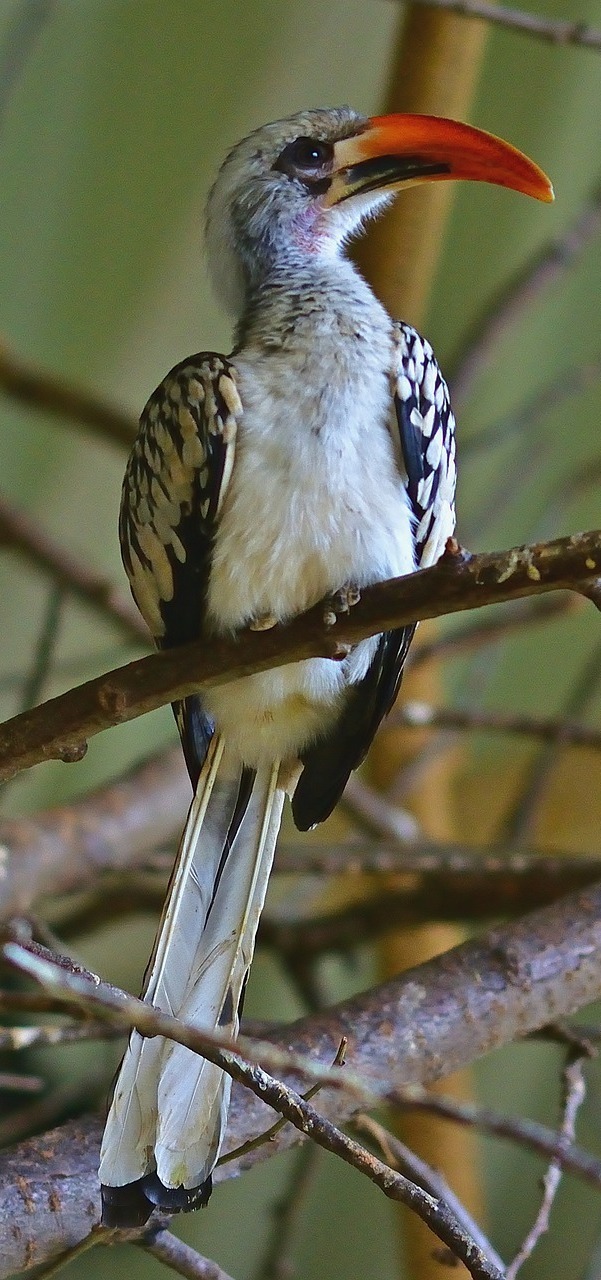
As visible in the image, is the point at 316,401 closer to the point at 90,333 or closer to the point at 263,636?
the point at 263,636

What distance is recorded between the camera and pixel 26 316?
2.43m

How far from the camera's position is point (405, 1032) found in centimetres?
119

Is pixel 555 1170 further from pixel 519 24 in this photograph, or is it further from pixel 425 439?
pixel 519 24

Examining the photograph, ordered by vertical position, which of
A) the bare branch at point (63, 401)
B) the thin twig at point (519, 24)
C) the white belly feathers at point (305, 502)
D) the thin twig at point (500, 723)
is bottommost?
the white belly feathers at point (305, 502)

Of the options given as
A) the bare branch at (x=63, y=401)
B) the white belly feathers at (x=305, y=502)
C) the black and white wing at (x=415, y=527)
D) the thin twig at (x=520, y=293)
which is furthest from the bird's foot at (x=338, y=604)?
the thin twig at (x=520, y=293)

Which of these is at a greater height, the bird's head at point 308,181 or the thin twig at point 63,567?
the bird's head at point 308,181

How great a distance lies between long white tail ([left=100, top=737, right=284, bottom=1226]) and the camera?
980 mm

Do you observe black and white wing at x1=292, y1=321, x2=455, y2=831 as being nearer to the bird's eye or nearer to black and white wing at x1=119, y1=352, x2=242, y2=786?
black and white wing at x1=119, y1=352, x2=242, y2=786

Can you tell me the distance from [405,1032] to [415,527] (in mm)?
487

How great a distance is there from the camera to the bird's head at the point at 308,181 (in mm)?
1345

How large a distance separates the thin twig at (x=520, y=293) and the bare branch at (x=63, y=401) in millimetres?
617

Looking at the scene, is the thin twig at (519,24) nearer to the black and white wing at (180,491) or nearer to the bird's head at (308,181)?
the bird's head at (308,181)

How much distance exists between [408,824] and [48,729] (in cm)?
125

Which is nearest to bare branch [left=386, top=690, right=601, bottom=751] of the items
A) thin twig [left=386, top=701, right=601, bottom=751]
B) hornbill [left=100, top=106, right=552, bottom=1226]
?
thin twig [left=386, top=701, right=601, bottom=751]
